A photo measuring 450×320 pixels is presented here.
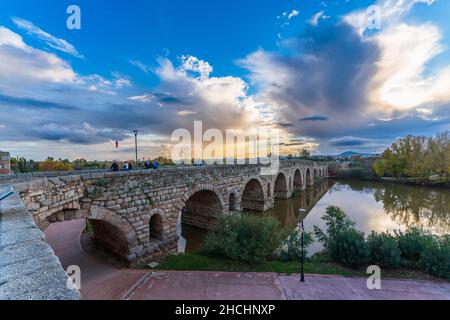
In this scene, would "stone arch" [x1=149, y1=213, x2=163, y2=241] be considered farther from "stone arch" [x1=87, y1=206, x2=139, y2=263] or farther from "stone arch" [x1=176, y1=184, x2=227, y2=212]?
"stone arch" [x1=87, y1=206, x2=139, y2=263]

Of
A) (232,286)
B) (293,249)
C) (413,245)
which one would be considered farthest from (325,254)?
(232,286)

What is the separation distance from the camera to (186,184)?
10.5 m

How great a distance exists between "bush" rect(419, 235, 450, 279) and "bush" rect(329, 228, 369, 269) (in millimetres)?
1879

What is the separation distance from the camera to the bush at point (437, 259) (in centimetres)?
729

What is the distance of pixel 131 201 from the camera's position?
7848 mm

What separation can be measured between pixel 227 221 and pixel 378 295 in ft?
17.9

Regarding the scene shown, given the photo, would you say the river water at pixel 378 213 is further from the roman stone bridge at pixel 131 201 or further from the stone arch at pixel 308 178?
the stone arch at pixel 308 178

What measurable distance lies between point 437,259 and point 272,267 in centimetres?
576

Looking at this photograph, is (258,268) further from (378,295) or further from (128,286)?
(128,286)

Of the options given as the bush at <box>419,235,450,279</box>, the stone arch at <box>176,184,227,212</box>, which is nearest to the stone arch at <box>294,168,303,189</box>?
the stone arch at <box>176,184,227,212</box>

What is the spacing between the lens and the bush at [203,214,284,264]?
8.12 m

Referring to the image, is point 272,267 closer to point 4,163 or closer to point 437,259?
point 437,259

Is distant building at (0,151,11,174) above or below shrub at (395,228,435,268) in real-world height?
above
